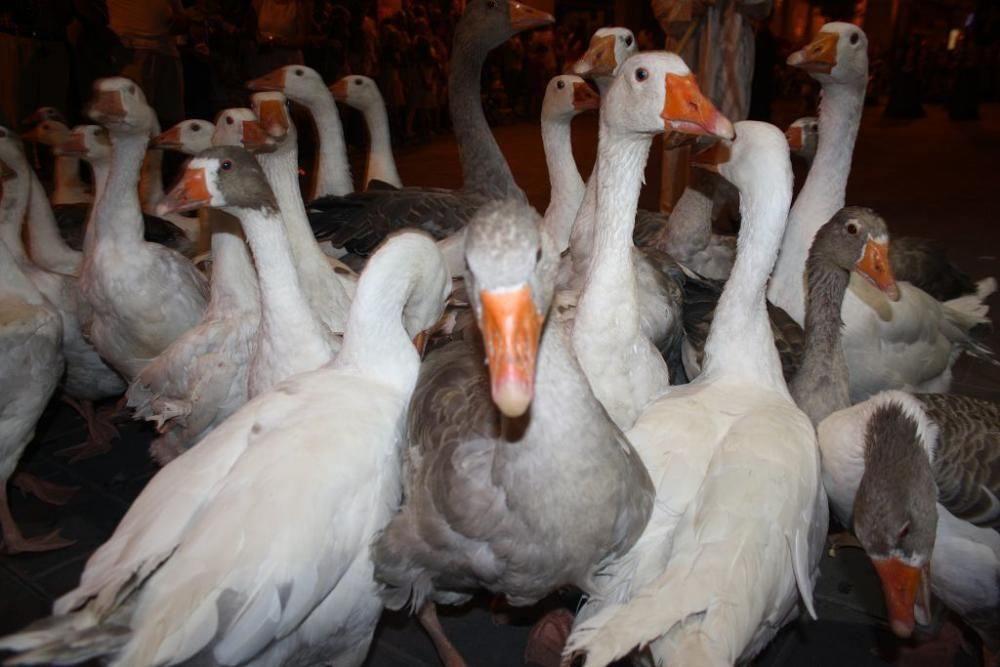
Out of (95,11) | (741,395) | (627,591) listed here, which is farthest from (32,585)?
(95,11)

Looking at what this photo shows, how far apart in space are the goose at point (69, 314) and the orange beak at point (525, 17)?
2.92 m

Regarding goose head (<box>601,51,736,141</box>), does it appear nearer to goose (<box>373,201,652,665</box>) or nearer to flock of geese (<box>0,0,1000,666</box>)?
flock of geese (<box>0,0,1000,666</box>)

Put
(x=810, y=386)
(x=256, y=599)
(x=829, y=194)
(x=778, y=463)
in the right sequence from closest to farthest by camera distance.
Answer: (x=256, y=599)
(x=778, y=463)
(x=810, y=386)
(x=829, y=194)

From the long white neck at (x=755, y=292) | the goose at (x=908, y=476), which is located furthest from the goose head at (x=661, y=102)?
the goose at (x=908, y=476)

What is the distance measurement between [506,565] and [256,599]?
617 millimetres

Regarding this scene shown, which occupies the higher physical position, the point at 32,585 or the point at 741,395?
the point at 741,395

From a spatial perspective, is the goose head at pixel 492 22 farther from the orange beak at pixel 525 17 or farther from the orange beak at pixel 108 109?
the orange beak at pixel 108 109

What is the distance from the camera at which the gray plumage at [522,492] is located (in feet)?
5.78

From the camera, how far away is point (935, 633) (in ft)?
8.32

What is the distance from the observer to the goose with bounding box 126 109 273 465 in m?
2.94

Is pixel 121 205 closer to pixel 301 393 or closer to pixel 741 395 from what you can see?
pixel 301 393

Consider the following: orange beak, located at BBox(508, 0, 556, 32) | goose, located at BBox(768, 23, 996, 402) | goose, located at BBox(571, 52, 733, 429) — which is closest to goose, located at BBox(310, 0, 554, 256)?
orange beak, located at BBox(508, 0, 556, 32)

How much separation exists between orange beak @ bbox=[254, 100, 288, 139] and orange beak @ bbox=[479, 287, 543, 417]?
2305mm

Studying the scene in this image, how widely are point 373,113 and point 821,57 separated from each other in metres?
3.05
